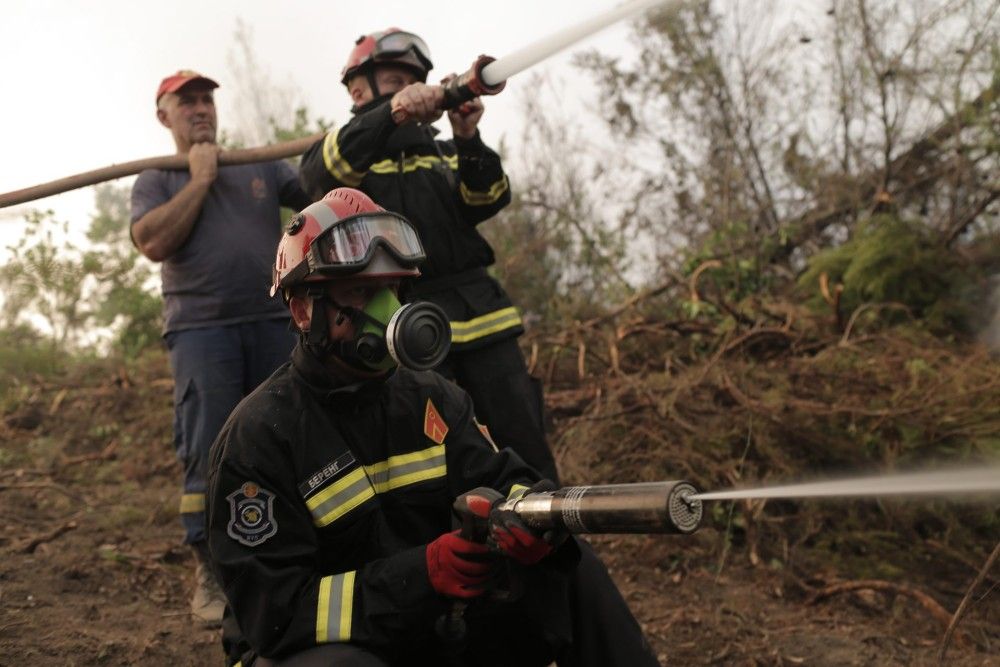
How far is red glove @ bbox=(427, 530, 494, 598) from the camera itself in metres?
2.27

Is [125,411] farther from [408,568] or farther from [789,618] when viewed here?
[408,568]

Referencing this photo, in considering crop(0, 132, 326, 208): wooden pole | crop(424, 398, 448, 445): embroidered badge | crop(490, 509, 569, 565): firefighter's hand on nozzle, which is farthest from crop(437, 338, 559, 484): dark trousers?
crop(490, 509, 569, 565): firefighter's hand on nozzle

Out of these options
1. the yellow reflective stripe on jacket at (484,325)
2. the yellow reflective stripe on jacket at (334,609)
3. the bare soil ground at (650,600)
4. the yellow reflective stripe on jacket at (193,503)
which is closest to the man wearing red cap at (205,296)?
the yellow reflective stripe on jacket at (193,503)

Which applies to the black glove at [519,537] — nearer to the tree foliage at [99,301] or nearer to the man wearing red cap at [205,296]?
the man wearing red cap at [205,296]

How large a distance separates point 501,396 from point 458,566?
1695mm

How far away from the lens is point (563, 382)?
7.01 m

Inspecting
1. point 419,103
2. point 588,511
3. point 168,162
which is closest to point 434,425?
point 588,511

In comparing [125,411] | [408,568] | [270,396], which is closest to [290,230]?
[270,396]

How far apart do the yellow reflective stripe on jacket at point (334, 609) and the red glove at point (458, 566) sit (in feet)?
0.68

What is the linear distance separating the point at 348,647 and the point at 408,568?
22 cm

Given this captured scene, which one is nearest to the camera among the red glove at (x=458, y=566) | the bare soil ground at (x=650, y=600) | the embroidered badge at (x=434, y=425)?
the red glove at (x=458, y=566)

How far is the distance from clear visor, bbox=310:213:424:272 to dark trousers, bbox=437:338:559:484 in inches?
50.5

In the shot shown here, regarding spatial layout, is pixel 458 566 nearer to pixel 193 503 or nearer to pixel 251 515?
pixel 251 515

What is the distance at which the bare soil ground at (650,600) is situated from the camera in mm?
3959
